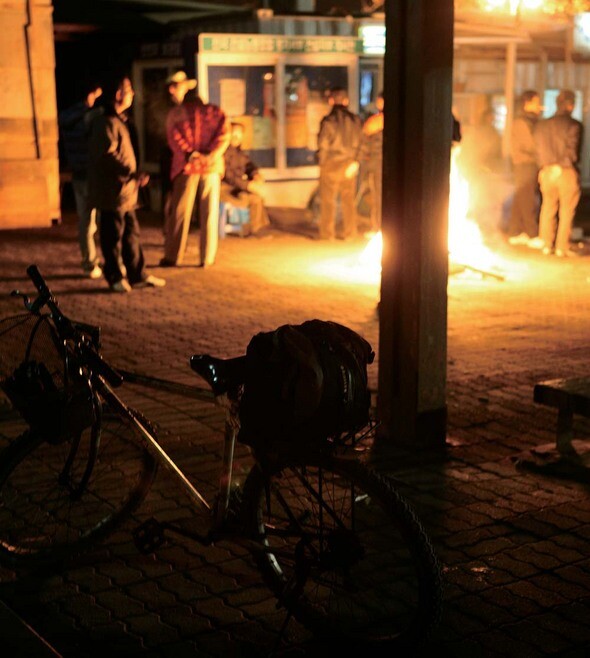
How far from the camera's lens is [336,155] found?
1594 centimetres

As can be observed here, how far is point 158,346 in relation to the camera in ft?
30.5

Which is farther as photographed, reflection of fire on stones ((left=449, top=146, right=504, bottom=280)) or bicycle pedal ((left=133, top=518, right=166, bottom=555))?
reflection of fire on stones ((left=449, top=146, right=504, bottom=280))

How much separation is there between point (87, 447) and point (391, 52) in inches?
117

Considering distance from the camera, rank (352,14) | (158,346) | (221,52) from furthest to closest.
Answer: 1. (352,14)
2. (221,52)
3. (158,346)

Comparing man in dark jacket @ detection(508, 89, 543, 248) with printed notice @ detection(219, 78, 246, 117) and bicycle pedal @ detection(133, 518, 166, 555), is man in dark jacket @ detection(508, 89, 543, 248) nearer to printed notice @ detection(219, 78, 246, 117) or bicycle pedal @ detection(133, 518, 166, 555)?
printed notice @ detection(219, 78, 246, 117)

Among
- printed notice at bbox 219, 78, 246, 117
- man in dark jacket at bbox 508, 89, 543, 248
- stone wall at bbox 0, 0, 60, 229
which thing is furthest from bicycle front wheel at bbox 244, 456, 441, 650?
printed notice at bbox 219, 78, 246, 117

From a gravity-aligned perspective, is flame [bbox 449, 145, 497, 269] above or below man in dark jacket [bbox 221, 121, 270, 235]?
below

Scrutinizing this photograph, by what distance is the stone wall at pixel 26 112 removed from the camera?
17109 millimetres

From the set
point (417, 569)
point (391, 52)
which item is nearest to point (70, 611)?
point (417, 569)

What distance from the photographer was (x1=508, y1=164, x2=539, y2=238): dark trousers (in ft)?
52.4

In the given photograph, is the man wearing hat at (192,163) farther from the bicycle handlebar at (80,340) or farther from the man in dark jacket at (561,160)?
the bicycle handlebar at (80,340)

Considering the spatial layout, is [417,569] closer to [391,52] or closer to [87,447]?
[87,447]

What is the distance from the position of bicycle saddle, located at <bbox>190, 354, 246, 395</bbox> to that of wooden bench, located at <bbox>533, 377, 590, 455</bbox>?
2620 mm

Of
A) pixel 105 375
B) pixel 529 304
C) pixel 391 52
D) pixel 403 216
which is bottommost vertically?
pixel 529 304
